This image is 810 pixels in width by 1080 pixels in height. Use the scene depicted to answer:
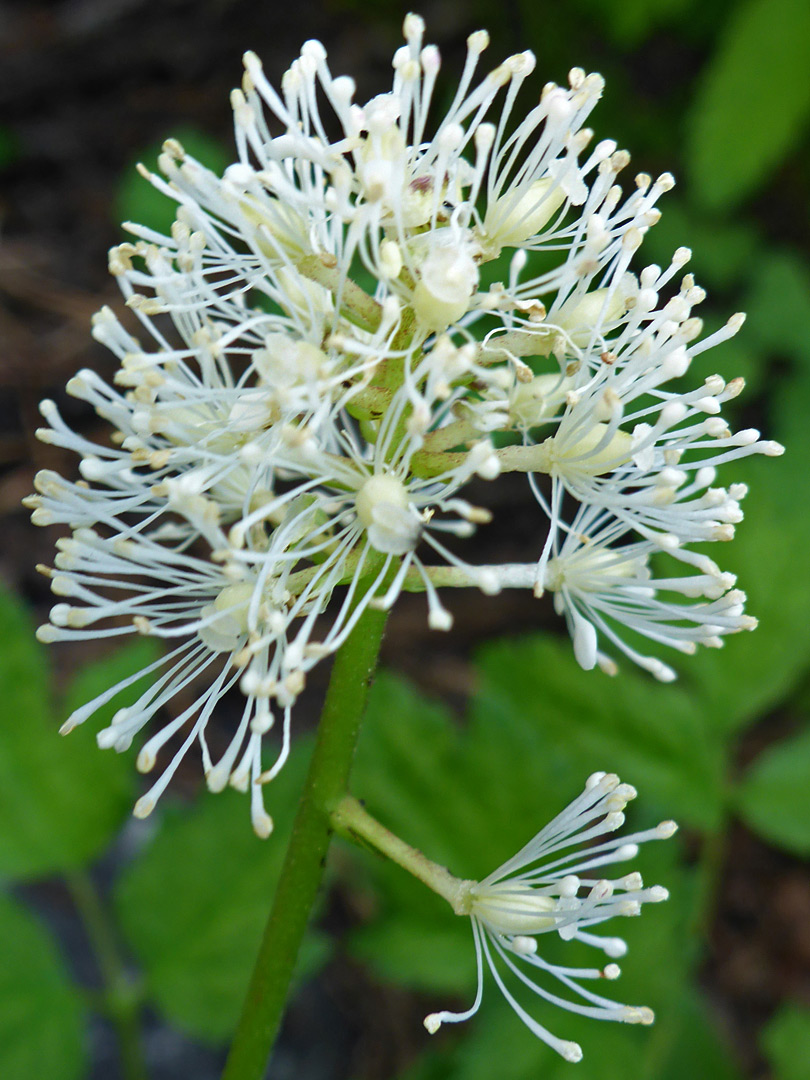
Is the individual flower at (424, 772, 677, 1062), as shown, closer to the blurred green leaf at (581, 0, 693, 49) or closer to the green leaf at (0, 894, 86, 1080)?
the green leaf at (0, 894, 86, 1080)

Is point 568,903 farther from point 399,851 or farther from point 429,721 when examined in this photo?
point 429,721

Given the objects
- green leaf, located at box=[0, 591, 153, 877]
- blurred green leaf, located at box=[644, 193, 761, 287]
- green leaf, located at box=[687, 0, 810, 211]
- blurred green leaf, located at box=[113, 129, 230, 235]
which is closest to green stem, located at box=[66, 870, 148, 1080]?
green leaf, located at box=[0, 591, 153, 877]

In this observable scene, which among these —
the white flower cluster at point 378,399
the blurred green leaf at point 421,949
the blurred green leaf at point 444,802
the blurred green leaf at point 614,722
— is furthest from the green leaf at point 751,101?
the blurred green leaf at point 421,949

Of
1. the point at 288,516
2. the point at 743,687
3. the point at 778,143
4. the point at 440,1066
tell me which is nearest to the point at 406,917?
the point at 440,1066

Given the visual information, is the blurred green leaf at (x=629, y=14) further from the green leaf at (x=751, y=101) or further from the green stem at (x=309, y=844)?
the green stem at (x=309, y=844)

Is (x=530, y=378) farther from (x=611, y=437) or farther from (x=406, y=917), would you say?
(x=406, y=917)

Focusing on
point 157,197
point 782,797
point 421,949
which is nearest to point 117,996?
point 421,949
